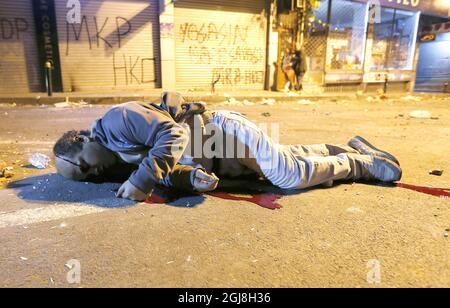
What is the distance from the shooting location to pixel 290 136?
195 inches

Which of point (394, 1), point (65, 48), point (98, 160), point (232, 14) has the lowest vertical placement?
point (98, 160)

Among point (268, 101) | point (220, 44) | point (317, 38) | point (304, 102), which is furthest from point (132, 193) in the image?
point (317, 38)

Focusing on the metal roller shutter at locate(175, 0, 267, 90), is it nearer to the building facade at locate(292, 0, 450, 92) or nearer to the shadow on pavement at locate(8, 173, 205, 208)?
the building facade at locate(292, 0, 450, 92)

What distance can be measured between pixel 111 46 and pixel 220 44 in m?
3.71

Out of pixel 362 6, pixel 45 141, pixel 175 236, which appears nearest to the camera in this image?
pixel 175 236

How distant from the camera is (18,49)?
1005cm

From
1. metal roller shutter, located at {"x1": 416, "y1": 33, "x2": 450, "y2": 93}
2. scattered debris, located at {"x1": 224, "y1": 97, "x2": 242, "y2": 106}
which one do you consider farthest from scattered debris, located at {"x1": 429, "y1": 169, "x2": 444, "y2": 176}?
metal roller shutter, located at {"x1": 416, "y1": 33, "x2": 450, "y2": 93}

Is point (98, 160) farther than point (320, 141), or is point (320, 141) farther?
point (320, 141)

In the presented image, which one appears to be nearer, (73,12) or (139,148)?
(139,148)

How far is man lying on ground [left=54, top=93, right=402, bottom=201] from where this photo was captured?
82.2 inches

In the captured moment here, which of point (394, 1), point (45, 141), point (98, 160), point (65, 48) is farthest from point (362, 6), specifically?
point (98, 160)

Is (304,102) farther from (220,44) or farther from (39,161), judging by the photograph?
(39,161)
